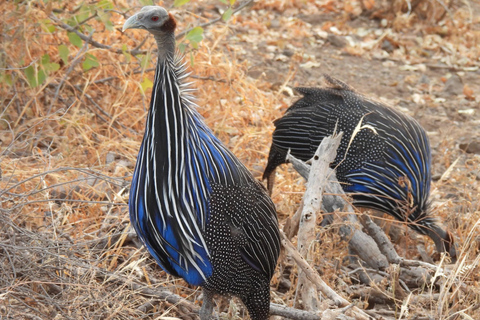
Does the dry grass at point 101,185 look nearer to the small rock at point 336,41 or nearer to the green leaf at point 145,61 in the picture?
the green leaf at point 145,61

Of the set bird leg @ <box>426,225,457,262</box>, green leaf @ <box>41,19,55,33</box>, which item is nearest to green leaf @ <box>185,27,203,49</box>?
green leaf @ <box>41,19,55,33</box>

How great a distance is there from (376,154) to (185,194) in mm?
1413

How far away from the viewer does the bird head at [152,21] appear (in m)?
2.35

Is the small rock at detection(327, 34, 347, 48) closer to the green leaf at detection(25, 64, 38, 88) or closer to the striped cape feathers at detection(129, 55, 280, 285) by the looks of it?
the green leaf at detection(25, 64, 38, 88)

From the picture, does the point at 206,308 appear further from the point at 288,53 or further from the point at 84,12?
the point at 288,53

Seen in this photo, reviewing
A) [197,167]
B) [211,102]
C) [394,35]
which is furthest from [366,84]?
[197,167]

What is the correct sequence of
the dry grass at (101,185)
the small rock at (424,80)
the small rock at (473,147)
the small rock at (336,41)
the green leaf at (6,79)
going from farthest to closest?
the small rock at (336,41) → the small rock at (424,80) → the small rock at (473,147) → the green leaf at (6,79) → the dry grass at (101,185)

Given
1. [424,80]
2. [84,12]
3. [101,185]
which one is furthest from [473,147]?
[84,12]

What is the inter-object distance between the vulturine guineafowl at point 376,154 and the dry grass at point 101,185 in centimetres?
25

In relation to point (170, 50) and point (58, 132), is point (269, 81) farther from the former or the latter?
point (170, 50)

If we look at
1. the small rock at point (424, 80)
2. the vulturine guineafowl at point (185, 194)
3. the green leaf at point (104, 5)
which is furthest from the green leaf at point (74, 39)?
the small rock at point (424, 80)

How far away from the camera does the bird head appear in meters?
2.35

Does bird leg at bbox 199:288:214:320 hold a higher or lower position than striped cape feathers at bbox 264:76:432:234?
lower

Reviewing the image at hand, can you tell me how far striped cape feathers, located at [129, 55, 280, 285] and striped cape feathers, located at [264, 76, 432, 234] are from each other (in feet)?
3.70
